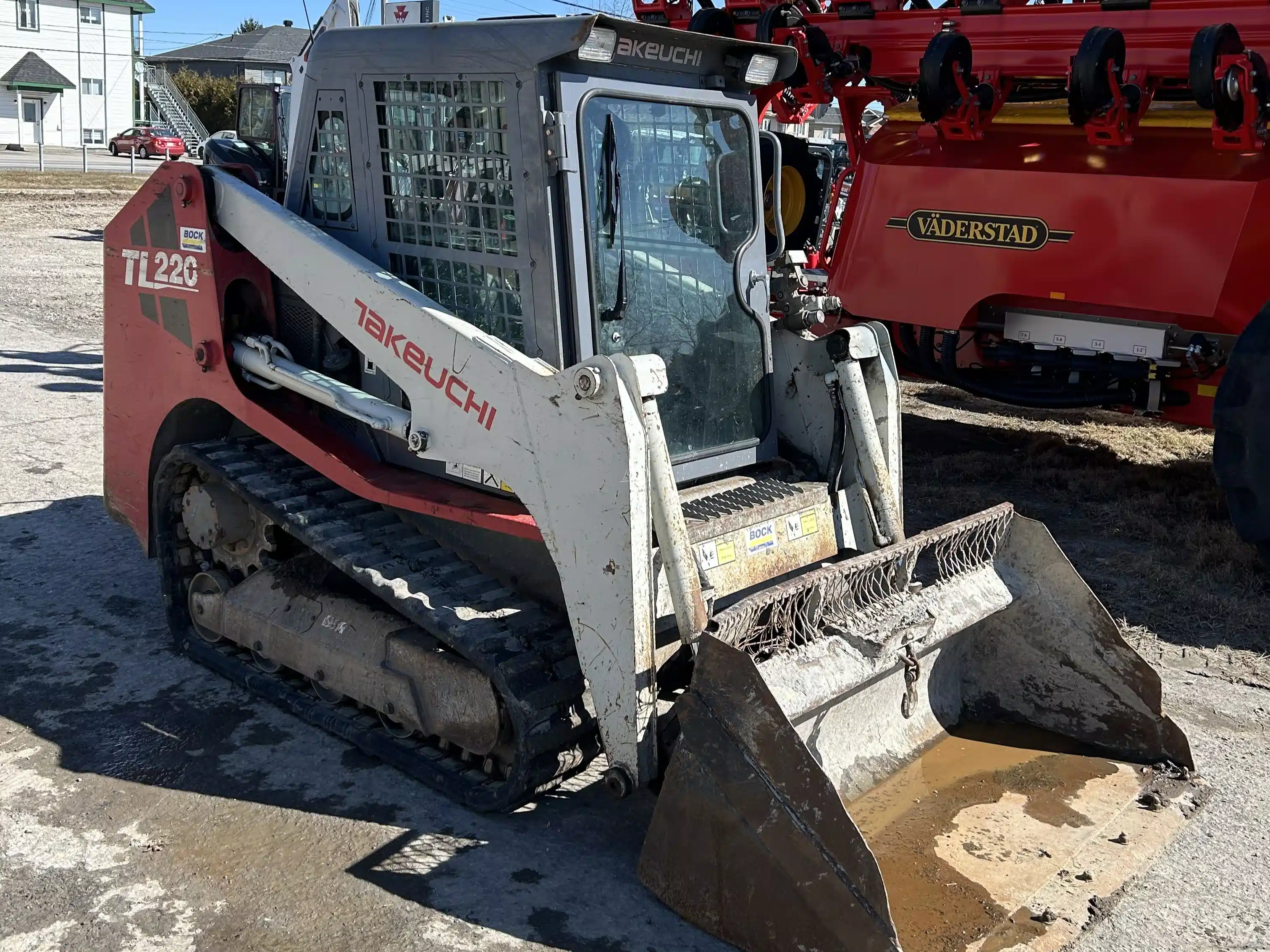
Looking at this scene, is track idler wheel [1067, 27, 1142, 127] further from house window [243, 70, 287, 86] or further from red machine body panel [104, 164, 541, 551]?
house window [243, 70, 287, 86]

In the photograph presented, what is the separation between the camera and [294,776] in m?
4.22

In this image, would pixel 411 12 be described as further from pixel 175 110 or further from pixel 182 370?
pixel 175 110

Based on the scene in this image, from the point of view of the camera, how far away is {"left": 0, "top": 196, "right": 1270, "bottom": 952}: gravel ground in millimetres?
3447

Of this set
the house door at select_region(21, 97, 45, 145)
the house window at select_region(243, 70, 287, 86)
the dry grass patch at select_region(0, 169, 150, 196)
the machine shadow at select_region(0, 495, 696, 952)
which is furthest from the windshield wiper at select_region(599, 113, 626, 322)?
the house door at select_region(21, 97, 45, 145)

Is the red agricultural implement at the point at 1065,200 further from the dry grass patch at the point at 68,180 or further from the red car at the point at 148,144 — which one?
the red car at the point at 148,144

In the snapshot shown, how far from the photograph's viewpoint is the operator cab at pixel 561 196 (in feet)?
13.0

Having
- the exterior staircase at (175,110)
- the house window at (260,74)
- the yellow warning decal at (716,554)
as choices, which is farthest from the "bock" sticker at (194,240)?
the house window at (260,74)

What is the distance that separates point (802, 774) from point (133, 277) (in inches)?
132

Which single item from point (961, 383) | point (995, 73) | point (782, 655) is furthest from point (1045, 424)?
point (782, 655)

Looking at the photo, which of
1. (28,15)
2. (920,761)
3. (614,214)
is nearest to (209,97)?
(28,15)

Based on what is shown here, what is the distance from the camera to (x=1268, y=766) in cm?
448

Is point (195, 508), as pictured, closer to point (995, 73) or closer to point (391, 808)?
point (391, 808)

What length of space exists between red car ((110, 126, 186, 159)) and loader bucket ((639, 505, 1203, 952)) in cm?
3799

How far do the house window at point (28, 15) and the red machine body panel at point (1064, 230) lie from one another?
51280 millimetres
